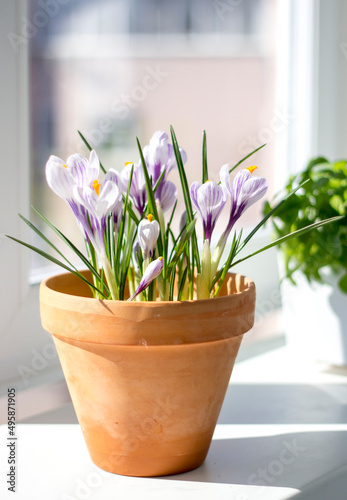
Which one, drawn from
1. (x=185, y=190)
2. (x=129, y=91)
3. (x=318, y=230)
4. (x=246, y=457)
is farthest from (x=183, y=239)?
(x=129, y=91)

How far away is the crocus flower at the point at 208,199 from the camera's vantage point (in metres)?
0.57

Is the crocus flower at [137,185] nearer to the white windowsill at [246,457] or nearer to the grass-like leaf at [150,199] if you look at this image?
the grass-like leaf at [150,199]

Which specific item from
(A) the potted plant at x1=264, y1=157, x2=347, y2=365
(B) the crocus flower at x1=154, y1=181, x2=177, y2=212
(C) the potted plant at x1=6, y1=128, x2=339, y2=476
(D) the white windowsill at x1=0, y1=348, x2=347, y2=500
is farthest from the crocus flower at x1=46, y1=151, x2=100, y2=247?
(A) the potted plant at x1=264, y1=157, x2=347, y2=365

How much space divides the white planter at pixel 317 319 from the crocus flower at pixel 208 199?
0.41 m

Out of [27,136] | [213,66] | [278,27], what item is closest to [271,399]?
[27,136]

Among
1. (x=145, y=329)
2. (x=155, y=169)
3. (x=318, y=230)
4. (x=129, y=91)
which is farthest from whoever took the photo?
(x=129, y=91)

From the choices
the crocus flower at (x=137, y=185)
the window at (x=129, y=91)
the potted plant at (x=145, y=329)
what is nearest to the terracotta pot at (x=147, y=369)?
the potted plant at (x=145, y=329)

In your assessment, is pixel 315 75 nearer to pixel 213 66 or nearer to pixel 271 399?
pixel 213 66

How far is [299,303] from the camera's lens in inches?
38.8

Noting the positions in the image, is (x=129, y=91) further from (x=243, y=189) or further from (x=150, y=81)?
(x=243, y=189)

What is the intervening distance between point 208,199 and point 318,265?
0.42 m

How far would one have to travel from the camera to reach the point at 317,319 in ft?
3.19

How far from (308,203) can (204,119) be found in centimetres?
38

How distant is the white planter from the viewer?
0.95 m
